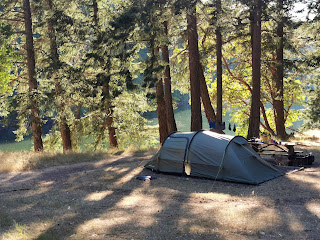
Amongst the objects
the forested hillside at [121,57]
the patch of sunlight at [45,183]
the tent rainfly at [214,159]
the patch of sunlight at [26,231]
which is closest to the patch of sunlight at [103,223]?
the patch of sunlight at [26,231]

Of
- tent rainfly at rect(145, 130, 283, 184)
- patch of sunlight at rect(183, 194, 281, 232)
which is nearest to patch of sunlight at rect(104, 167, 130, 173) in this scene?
tent rainfly at rect(145, 130, 283, 184)

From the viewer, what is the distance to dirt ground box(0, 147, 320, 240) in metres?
5.92

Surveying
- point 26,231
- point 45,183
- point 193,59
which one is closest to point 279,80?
point 193,59

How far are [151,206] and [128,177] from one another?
3.46m

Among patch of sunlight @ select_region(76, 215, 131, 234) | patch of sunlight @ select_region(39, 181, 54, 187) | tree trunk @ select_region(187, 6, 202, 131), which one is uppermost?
tree trunk @ select_region(187, 6, 202, 131)

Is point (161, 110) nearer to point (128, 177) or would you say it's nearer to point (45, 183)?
point (128, 177)

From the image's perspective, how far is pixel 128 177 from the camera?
11109 mm

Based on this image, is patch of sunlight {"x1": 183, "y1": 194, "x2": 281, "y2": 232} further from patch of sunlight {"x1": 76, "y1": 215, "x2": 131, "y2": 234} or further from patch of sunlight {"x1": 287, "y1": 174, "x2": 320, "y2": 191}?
patch of sunlight {"x1": 287, "y1": 174, "x2": 320, "y2": 191}

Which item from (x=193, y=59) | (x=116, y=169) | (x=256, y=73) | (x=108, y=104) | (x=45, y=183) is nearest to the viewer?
(x=45, y=183)

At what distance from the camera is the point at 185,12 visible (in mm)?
14594

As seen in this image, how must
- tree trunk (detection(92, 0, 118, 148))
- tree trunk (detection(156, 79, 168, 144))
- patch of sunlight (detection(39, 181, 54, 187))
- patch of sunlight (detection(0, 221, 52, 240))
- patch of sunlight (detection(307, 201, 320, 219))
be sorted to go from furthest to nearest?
tree trunk (detection(92, 0, 118, 148)), tree trunk (detection(156, 79, 168, 144)), patch of sunlight (detection(39, 181, 54, 187)), patch of sunlight (detection(307, 201, 320, 219)), patch of sunlight (detection(0, 221, 52, 240))

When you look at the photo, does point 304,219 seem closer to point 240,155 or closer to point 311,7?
point 240,155

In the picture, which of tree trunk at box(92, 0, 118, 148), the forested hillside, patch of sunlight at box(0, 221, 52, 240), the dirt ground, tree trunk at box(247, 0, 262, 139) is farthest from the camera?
tree trunk at box(92, 0, 118, 148)

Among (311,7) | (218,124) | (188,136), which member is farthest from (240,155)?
(311,7)
